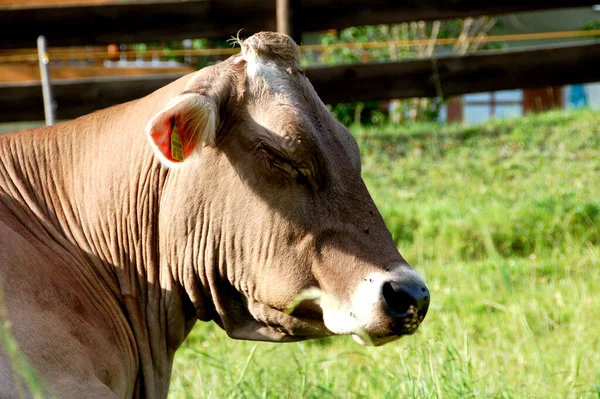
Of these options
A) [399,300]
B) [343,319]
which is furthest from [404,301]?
[343,319]

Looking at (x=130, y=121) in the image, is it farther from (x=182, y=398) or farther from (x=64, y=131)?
(x=182, y=398)

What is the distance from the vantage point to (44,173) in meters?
3.34

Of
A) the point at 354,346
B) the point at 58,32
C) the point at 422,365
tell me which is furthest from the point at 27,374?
the point at 58,32

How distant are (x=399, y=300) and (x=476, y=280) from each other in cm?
322

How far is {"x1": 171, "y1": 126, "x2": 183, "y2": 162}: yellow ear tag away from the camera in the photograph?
9.95 feet

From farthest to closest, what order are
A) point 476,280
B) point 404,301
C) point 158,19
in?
point 158,19
point 476,280
point 404,301

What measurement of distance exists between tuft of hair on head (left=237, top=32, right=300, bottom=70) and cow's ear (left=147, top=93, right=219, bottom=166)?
1.03 feet

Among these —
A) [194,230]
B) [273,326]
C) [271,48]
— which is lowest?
[273,326]

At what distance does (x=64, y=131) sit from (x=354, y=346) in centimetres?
228

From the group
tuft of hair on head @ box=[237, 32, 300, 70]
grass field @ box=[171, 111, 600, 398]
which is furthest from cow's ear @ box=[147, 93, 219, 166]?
grass field @ box=[171, 111, 600, 398]

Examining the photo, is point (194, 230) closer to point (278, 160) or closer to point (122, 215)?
point (122, 215)

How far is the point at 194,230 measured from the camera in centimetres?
321

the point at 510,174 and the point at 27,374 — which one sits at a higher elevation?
the point at 27,374

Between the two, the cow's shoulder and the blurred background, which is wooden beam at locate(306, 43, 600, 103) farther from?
the cow's shoulder
